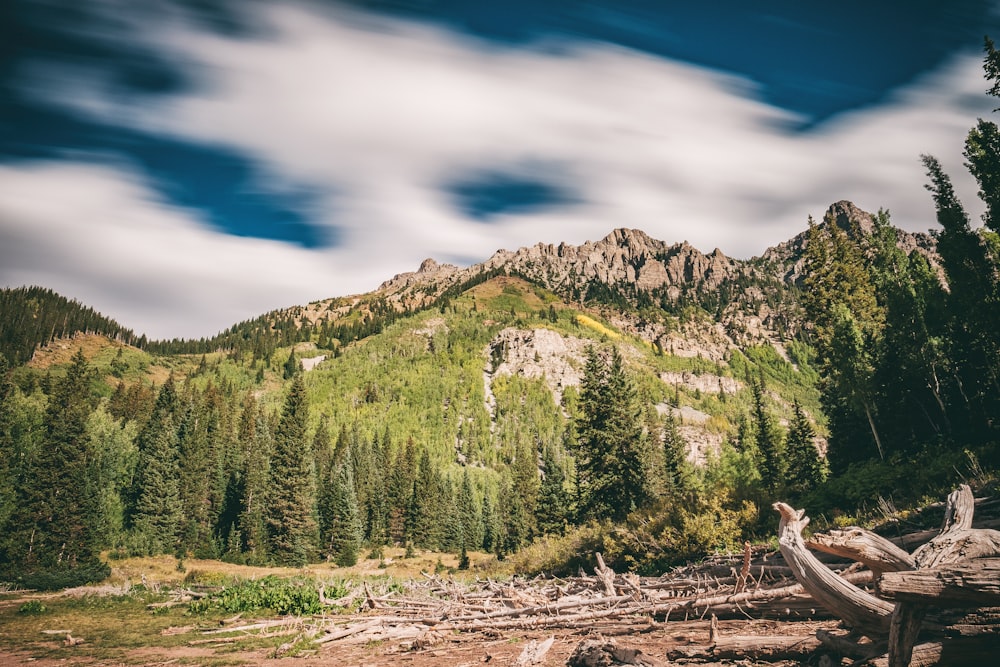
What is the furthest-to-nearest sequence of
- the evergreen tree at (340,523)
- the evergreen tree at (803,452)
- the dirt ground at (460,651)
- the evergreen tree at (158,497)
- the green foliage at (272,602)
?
Result: 1. the evergreen tree at (340,523)
2. the evergreen tree at (158,497)
3. the evergreen tree at (803,452)
4. the green foliage at (272,602)
5. the dirt ground at (460,651)

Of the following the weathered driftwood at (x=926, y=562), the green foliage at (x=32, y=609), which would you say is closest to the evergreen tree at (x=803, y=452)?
the weathered driftwood at (x=926, y=562)

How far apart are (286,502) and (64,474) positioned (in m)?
21.8

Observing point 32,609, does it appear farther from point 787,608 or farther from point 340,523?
point 340,523

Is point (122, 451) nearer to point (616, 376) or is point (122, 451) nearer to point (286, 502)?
point (286, 502)

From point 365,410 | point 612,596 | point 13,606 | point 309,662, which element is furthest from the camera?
point 365,410

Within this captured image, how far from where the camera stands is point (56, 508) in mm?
44625

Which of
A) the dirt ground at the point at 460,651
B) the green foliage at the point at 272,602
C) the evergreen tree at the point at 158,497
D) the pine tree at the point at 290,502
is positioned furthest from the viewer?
the pine tree at the point at 290,502

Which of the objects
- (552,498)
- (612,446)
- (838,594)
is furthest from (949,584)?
(552,498)

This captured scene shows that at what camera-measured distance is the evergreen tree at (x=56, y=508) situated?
42.6 m

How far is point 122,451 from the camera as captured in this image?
2493 inches

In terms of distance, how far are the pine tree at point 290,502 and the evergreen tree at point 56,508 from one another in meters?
17.1

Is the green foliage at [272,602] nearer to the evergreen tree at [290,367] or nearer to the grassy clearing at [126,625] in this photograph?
the grassy clearing at [126,625]

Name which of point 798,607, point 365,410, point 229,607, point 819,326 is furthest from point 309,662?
point 365,410

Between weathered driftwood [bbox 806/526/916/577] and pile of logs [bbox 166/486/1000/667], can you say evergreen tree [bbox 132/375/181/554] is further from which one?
weathered driftwood [bbox 806/526/916/577]
